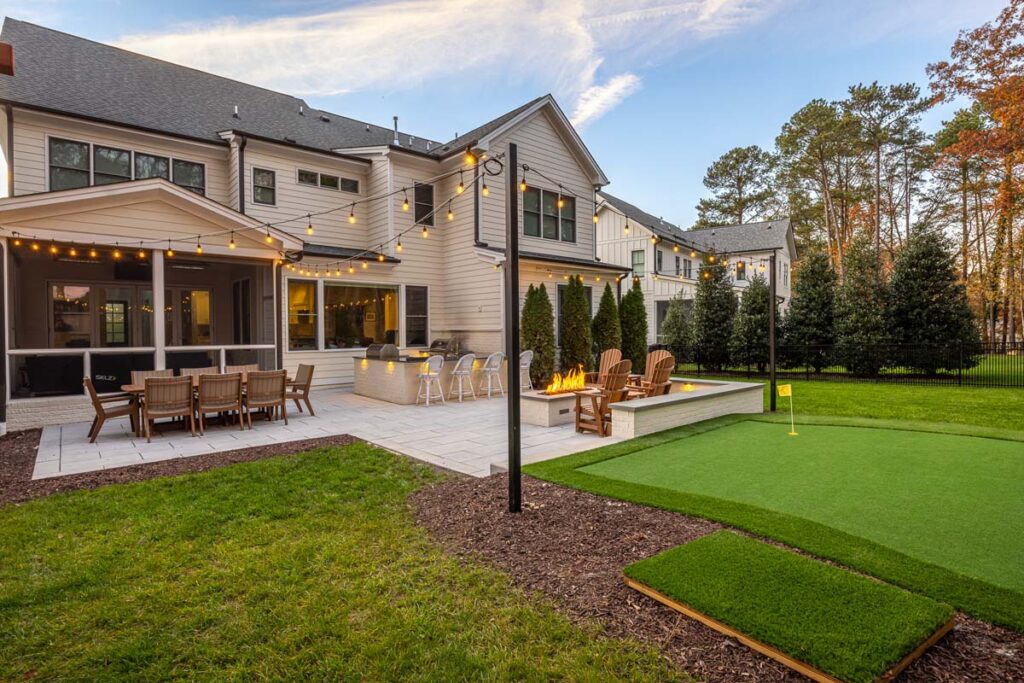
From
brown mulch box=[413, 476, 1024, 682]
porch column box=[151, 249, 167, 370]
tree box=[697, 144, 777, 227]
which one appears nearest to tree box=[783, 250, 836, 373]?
brown mulch box=[413, 476, 1024, 682]

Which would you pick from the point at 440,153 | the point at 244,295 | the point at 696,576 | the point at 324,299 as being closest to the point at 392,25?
the point at 440,153

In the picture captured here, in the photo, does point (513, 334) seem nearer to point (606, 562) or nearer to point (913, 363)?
point (606, 562)

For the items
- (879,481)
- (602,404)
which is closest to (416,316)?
(602,404)

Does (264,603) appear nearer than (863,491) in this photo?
Yes

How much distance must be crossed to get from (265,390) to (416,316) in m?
6.35

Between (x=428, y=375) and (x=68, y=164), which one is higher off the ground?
(x=68, y=164)

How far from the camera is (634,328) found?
1500 cm

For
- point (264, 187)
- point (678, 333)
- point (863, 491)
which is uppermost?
point (264, 187)

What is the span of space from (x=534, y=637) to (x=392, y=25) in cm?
1195

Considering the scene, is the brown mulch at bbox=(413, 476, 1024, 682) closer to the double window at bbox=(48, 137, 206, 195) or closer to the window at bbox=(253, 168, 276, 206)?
the window at bbox=(253, 168, 276, 206)

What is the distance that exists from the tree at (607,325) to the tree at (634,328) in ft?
2.93

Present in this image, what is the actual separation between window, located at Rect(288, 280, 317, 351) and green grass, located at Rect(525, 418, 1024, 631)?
8.84m

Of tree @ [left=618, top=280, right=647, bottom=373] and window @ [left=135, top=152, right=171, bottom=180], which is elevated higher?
window @ [left=135, top=152, right=171, bottom=180]

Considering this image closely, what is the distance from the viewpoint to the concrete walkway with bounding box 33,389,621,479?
6.08 metres
